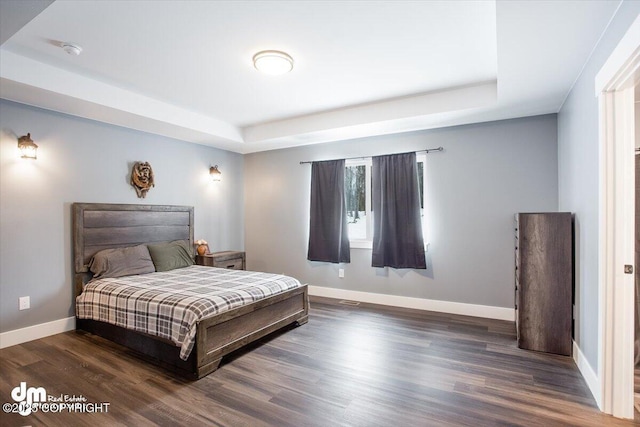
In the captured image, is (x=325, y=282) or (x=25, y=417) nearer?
(x=25, y=417)

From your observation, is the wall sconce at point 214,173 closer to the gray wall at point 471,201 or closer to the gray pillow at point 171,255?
the gray pillow at point 171,255

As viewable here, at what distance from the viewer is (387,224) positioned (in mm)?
4406

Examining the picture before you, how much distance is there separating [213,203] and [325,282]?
217cm

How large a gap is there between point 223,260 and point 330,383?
2911 millimetres

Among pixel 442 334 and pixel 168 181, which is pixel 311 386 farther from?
pixel 168 181

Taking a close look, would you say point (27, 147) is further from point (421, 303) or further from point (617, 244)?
point (617, 244)

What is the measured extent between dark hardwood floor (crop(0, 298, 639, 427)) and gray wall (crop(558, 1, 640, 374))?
1.43 ft

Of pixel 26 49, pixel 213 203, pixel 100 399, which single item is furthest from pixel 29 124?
pixel 100 399

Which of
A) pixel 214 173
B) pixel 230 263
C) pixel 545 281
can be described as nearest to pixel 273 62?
pixel 214 173

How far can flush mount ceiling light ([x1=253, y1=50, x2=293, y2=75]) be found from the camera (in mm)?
2699

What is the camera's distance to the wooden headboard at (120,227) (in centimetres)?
363

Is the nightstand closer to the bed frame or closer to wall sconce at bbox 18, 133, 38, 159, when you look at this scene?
the bed frame

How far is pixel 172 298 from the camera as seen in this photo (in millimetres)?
2805

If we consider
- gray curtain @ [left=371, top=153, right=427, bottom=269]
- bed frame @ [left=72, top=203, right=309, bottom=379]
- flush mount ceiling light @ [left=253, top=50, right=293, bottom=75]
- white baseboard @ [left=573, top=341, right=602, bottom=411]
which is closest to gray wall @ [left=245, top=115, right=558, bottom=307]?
gray curtain @ [left=371, top=153, right=427, bottom=269]
